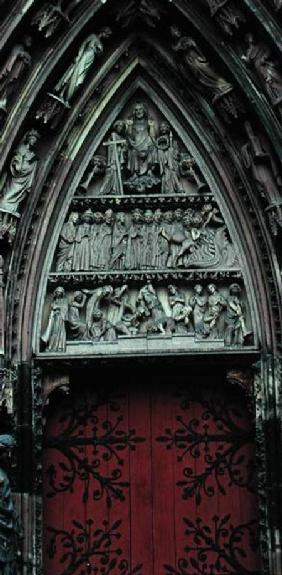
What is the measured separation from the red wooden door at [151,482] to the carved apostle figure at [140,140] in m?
1.70

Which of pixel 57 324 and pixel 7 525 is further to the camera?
pixel 57 324

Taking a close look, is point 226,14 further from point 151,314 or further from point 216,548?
point 216,548

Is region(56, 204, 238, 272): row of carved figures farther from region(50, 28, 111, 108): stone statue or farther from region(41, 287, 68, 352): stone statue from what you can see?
region(50, 28, 111, 108): stone statue

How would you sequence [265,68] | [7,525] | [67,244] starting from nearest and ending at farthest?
[7,525]
[265,68]
[67,244]

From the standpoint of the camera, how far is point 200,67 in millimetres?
7824

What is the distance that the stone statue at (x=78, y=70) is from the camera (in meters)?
7.83

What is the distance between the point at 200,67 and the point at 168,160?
779 mm

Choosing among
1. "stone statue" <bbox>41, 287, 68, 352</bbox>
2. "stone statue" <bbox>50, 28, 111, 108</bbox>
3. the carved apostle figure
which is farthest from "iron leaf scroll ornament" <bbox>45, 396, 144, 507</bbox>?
"stone statue" <bbox>50, 28, 111, 108</bbox>

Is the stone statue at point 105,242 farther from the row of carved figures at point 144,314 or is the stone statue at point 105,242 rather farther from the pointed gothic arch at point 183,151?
the row of carved figures at point 144,314

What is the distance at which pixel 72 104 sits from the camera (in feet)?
26.2

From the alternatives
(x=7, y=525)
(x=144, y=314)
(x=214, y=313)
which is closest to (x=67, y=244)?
(x=144, y=314)

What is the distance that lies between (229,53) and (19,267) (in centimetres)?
226

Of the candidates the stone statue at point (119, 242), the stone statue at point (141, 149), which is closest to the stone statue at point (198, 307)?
the stone statue at point (119, 242)

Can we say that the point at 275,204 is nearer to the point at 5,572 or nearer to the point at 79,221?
the point at 79,221
